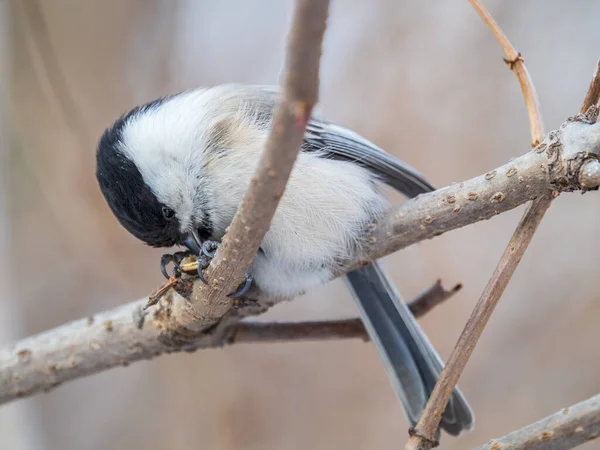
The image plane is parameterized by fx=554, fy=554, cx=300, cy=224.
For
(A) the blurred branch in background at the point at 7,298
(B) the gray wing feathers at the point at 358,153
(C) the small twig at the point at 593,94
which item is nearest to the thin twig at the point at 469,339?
(C) the small twig at the point at 593,94

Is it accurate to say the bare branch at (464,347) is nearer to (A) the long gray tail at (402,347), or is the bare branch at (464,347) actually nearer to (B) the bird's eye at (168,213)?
(A) the long gray tail at (402,347)

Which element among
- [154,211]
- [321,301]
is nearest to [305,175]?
[154,211]

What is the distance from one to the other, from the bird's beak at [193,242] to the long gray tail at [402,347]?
1.41ft

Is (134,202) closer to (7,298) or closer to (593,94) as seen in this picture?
(593,94)

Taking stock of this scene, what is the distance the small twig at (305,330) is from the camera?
4.31ft

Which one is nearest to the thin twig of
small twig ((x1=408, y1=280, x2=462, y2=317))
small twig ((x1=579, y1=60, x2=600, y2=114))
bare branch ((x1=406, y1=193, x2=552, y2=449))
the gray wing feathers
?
bare branch ((x1=406, y1=193, x2=552, y2=449))

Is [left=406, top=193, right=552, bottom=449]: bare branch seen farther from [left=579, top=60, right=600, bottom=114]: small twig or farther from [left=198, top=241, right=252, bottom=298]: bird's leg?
[left=198, top=241, right=252, bottom=298]: bird's leg

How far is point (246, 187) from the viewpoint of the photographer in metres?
1.11

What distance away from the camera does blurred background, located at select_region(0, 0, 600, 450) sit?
198 centimetres

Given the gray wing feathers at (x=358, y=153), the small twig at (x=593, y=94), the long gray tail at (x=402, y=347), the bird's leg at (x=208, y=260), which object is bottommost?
the long gray tail at (x=402, y=347)

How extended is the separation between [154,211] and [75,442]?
162 cm

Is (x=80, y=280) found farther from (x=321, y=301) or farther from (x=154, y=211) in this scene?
(x=154, y=211)

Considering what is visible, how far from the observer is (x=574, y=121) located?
2.73ft

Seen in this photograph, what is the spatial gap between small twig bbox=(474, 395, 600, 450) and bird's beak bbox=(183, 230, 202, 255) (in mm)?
675
